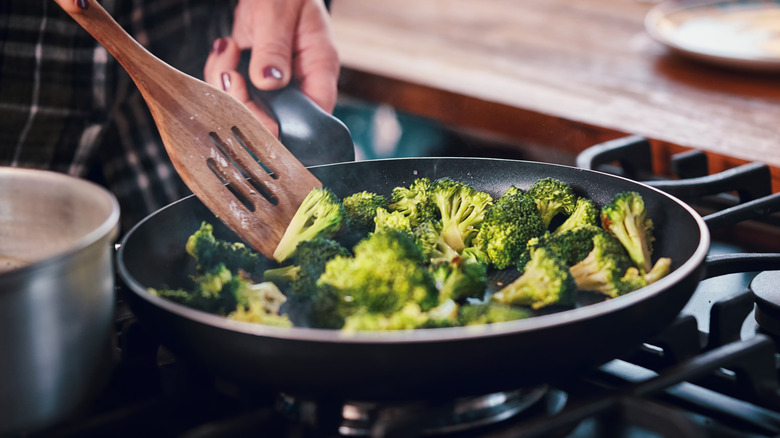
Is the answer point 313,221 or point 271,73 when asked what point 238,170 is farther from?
point 271,73

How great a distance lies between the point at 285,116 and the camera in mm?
1183

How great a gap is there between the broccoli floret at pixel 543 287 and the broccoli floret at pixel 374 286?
11 cm

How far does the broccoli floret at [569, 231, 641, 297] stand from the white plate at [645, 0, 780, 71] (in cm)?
110

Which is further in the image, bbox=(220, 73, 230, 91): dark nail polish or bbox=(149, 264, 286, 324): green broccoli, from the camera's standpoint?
bbox=(220, 73, 230, 91): dark nail polish

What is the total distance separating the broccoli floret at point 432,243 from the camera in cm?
97

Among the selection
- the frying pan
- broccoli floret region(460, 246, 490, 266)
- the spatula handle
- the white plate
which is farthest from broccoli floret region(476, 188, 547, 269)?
the white plate

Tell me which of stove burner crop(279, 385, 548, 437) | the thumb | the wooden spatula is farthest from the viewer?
the thumb

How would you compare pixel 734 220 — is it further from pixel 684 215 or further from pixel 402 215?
pixel 402 215

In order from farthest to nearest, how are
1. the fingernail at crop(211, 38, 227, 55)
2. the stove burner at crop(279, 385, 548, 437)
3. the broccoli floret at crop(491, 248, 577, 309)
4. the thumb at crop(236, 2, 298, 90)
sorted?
1. the fingernail at crop(211, 38, 227, 55)
2. the thumb at crop(236, 2, 298, 90)
3. the broccoli floret at crop(491, 248, 577, 309)
4. the stove burner at crop(279, 385, 548, 437)

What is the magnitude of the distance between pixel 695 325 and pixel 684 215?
0.16 metres

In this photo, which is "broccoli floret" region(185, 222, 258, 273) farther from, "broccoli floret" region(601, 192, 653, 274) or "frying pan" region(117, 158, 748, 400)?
"broccoli floret" region(601, 192, 653, 274)

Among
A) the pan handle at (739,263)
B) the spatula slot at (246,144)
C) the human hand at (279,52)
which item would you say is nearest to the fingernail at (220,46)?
the human hand at (279,52)

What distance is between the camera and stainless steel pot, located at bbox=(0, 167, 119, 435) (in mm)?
620

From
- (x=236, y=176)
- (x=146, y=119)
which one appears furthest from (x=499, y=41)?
(x=236, y=176)
